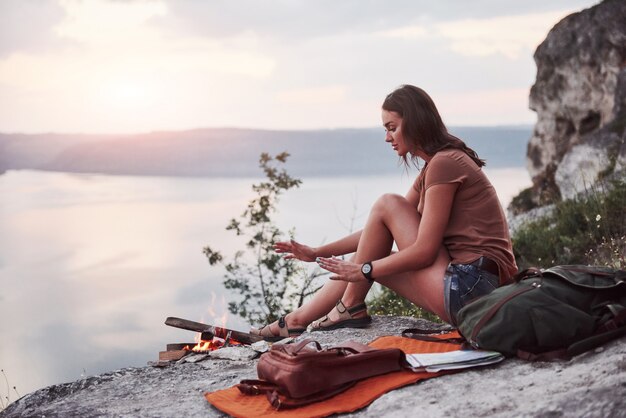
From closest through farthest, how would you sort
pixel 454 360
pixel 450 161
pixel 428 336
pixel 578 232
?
pixel 454 360, pixel 450 161, pixel 428 336, pixel 578 232

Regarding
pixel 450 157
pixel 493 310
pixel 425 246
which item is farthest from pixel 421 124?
pixel 493 310

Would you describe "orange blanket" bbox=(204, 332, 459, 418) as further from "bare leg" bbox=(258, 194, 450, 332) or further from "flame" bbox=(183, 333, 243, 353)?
"flame" bbox=(183, 333, 243, 353)

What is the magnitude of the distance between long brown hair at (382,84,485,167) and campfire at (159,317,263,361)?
191cm

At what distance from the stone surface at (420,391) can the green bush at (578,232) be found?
144 inches

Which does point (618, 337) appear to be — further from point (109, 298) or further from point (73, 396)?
point (109, 298)

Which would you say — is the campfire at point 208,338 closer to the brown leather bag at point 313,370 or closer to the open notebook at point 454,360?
the brown leather bag at point 313,370

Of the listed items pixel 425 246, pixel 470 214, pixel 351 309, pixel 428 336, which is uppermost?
pixel 470 214

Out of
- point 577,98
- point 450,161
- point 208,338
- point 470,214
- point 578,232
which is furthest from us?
point 577,98

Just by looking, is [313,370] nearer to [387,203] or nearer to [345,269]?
[345,269]

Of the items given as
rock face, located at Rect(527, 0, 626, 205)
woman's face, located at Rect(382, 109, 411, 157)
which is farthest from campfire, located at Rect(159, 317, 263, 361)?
rock face, located at Rect(527, 0, 626, 205)

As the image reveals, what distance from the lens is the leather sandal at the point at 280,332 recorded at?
5.33 metres

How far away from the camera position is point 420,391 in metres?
3.61

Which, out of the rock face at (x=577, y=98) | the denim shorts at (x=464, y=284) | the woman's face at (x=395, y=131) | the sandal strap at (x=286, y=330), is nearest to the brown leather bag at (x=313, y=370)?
the denim shorts at (x=464, y=284)

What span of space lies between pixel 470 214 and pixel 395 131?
65cm
